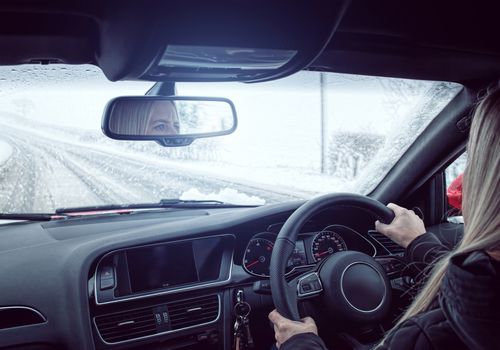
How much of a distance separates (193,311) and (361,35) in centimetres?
170

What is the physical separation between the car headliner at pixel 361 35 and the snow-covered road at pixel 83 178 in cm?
152

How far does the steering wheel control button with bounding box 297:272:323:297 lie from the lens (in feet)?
8.21

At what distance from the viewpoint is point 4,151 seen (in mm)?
5195

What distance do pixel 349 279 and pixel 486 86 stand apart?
1552 mm

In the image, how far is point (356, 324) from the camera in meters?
2.49

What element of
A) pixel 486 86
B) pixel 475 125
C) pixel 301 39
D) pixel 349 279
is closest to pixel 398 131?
pixel 486 86

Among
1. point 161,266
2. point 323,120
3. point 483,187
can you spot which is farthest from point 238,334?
point 323,120

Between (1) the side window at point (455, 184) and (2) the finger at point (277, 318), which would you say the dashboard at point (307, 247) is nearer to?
(2) the finger at point (277, 318)

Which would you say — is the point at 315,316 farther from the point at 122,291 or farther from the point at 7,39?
the point at 7,39

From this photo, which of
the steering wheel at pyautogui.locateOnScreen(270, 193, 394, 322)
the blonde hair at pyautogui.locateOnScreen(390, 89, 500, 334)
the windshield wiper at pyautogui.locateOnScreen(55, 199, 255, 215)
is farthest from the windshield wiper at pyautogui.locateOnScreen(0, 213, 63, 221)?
the blonde hair at pyautogui.locateOnScreen(390, 89, 500, 334)

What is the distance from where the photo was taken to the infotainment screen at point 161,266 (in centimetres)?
297

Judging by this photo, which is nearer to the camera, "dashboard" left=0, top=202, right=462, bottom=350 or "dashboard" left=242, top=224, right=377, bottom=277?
"dashboard" left=0, top=202, right=462, bottom=350

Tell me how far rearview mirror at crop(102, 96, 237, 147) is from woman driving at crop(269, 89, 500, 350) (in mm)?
1159

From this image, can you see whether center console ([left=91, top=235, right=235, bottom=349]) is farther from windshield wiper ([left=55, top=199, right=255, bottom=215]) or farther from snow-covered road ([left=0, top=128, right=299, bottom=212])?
snow-covered road ([left=0, top=128, right=299, bottom=212])
